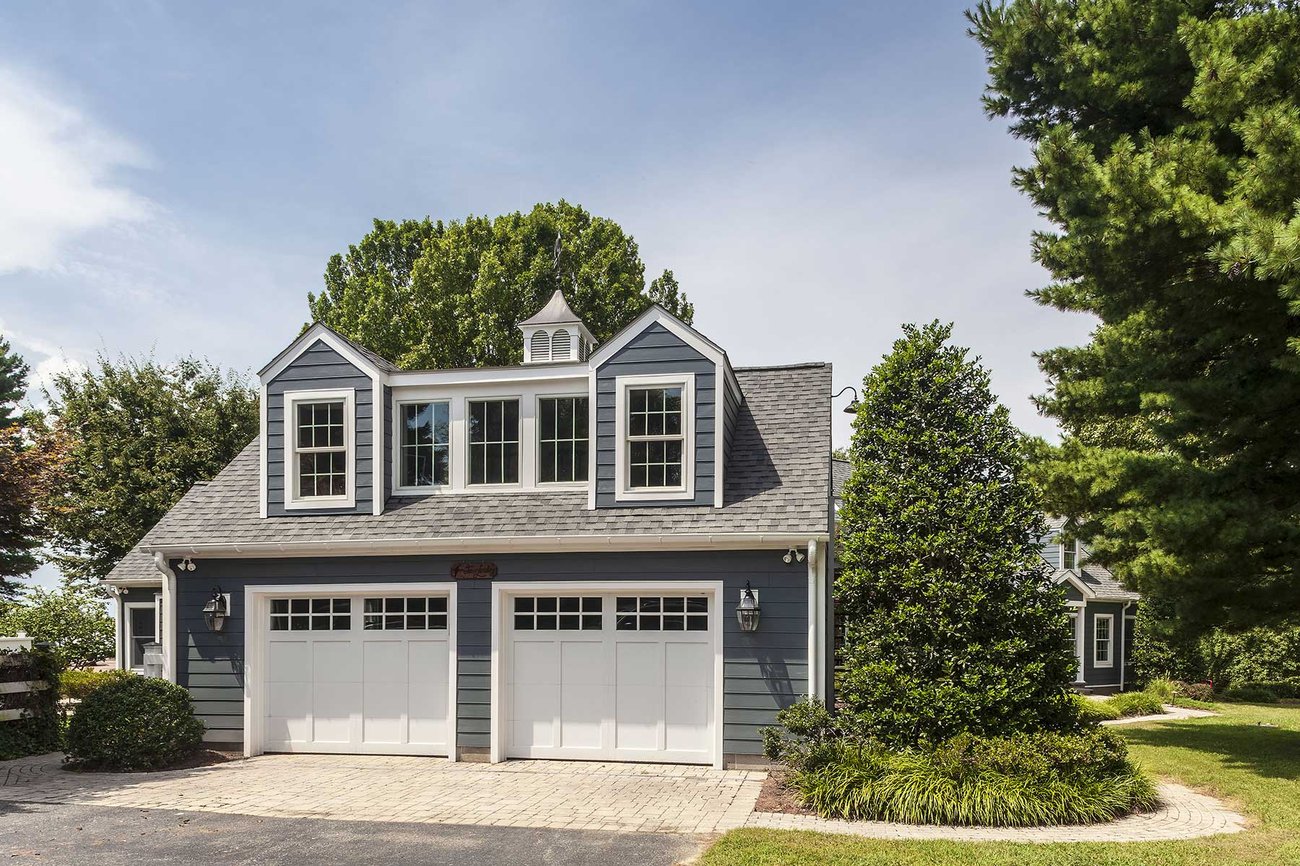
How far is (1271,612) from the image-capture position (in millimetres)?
11945

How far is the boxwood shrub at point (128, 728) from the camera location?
11148 mm

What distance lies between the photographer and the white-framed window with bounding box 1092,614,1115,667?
968 inches

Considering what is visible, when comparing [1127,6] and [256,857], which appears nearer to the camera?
[256,857]

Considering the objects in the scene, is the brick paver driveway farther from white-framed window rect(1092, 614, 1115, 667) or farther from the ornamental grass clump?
white-framed window rect(1092, 614, 1115, 667)

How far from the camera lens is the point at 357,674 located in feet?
40.2

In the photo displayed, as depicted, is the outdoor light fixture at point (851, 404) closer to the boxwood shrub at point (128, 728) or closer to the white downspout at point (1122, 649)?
the boxwood shrub at point (128, 728)

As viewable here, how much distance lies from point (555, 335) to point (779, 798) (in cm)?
782

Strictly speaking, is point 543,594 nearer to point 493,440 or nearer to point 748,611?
point 493,440

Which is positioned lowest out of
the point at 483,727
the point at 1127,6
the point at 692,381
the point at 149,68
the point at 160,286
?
the point at 483,727

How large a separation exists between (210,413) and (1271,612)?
26.5m

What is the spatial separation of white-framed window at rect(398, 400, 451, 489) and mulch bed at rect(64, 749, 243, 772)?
4144 mm

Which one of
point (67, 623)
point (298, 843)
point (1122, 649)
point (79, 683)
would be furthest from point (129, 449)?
point (1122, 649)

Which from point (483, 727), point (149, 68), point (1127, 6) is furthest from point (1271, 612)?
point (149, 68)

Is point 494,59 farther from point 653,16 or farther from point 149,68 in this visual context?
point 149,68
